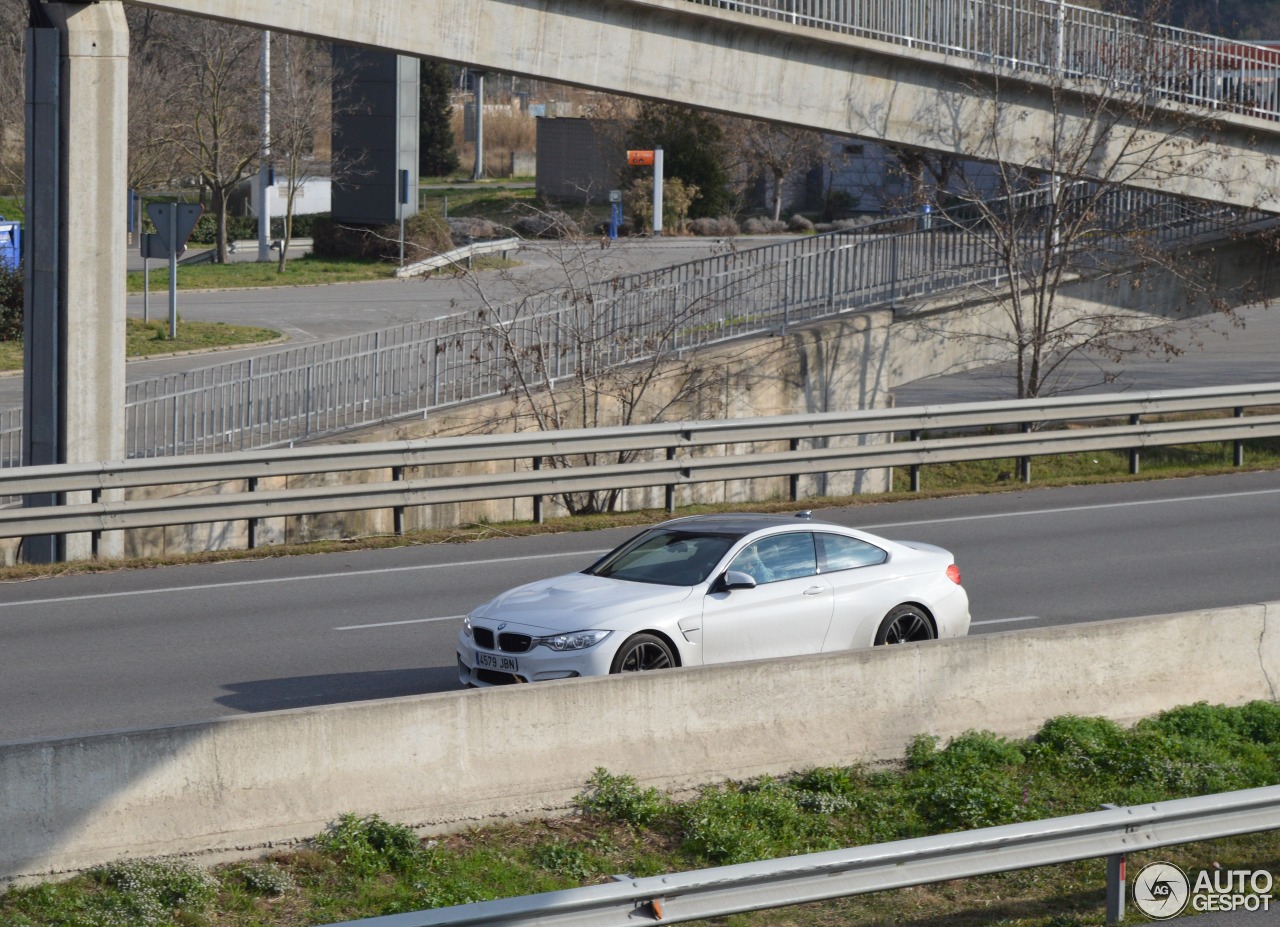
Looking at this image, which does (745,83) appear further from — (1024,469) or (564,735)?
(564,735)

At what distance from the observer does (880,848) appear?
707 centimetres

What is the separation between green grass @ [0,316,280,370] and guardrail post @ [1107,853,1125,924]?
2599 cm

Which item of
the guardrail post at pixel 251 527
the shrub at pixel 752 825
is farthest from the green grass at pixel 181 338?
the shrub at pixel 752 825

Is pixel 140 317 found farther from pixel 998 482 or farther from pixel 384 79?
pixel 998 482

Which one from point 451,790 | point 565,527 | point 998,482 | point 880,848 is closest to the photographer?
point 880,848

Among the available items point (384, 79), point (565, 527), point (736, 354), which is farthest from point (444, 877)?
point (384, 79)

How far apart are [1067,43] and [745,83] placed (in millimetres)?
6099

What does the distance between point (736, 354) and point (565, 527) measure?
637cm

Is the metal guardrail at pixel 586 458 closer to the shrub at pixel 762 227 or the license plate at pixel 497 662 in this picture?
the license plate at pixel 497 662

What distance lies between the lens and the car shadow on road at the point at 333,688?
35.4 feet

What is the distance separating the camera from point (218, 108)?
46.1 meters

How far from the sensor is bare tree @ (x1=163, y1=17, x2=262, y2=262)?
4628 cm

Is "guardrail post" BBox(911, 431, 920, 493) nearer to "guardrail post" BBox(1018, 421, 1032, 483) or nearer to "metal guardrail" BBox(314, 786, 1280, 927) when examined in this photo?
"guardrail post" BBox(1018, 421, 1032, 483)

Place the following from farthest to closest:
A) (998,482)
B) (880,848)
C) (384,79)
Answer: (384,79), (998,482), (880,848)
